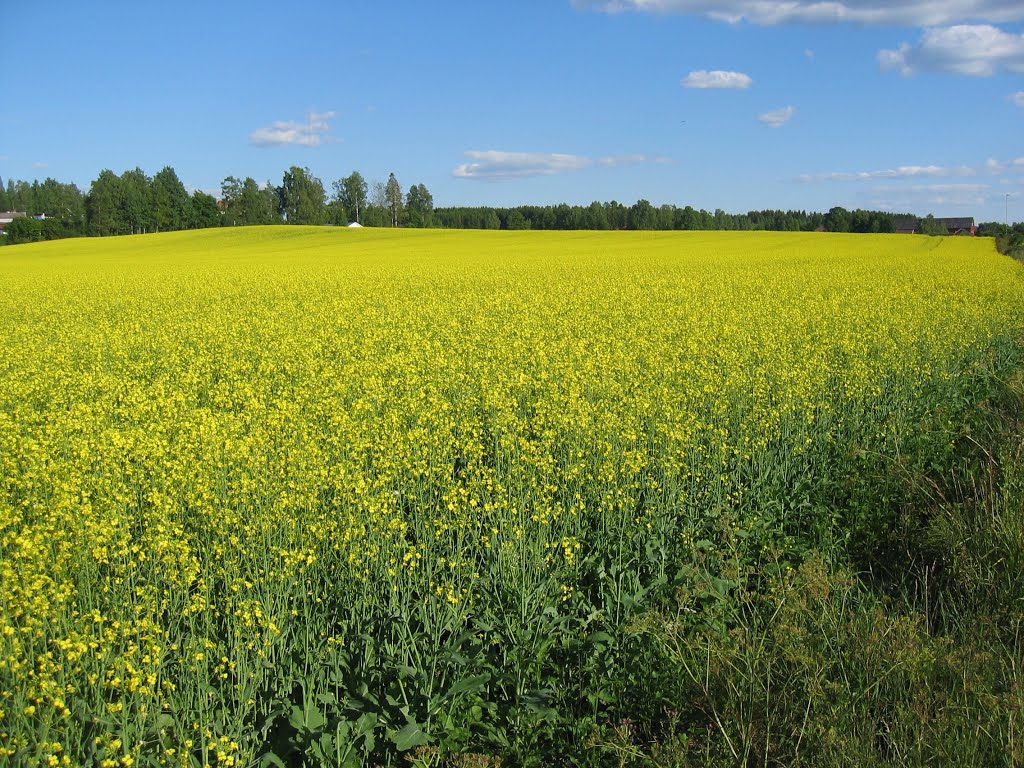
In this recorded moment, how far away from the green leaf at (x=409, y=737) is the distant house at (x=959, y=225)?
352 feet

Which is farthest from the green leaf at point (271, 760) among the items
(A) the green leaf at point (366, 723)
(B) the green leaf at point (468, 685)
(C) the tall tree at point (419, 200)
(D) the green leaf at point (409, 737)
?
(C) the tall tree at point (419, 200)

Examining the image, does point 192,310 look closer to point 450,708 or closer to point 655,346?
point 655,346

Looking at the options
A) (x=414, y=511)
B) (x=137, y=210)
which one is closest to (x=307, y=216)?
(x=137, y=210)

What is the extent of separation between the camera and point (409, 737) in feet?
11.0

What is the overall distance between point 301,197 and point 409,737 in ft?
381

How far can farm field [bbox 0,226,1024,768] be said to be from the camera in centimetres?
349

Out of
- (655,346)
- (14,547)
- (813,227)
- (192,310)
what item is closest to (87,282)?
(192,310)

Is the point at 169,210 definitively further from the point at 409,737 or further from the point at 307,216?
the point at 409,737

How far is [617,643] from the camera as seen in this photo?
4.14 metres

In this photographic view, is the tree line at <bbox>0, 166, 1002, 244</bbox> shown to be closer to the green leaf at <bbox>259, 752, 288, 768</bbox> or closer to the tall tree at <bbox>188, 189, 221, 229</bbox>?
the tall tree at <bbox>188, 189, 221, 229</bbox>

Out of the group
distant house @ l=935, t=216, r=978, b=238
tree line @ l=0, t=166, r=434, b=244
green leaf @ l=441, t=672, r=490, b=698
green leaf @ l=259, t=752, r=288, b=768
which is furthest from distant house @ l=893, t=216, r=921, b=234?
green leaf @ l=259, t=752, r=288, b=768

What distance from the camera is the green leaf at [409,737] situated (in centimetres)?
331

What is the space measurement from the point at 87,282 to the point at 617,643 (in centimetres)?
2726

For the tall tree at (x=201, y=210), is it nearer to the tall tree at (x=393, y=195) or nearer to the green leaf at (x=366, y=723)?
the tall tree at (x=393, y=195)
